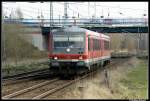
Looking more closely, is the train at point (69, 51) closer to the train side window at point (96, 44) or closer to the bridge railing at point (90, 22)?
the train side window at point (96, 44)

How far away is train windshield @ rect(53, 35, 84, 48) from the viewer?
25609 millimetres

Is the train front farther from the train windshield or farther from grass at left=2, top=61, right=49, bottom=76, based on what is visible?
grass at left=2, top=61, right=49, bottom=76

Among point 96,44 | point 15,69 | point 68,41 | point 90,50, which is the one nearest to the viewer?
point 68,41

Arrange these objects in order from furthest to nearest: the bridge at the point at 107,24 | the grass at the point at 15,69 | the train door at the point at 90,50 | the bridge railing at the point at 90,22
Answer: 1. the bridge railing at the point at 90,22
2. the bridge at the point at 107,24
3. the grass at the point at 15,69
4. the train door at the point at 90,50

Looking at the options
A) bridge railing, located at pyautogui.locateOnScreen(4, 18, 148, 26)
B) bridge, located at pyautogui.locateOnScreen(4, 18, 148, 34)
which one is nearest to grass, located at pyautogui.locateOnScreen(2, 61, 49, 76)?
bridge, located at pyautogui.locateOnScreen(4, 18, 148, 34)

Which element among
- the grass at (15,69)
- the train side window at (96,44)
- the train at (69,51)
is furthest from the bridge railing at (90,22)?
the train at (69,51)

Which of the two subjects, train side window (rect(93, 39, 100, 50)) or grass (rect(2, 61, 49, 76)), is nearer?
train side window (rect(93, 39, 100, 50))

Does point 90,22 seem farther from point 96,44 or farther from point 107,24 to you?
point 96,44

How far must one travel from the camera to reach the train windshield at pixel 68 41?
25.6m

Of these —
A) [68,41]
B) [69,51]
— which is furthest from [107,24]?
[69,51]

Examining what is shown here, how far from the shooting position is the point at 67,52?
83.1 ft

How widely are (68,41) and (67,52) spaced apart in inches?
29.6

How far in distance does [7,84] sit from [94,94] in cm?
616

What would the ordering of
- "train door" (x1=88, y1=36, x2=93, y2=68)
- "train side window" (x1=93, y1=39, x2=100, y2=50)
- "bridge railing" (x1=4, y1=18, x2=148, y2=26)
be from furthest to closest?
"bridge railing" (x1=4, y1=18, x2=148, y2=26), "train side window" (x1=93, y1=39, x2=100, y2=50), "train door" (x1=88, y1=36, x2=93, y2=68)
